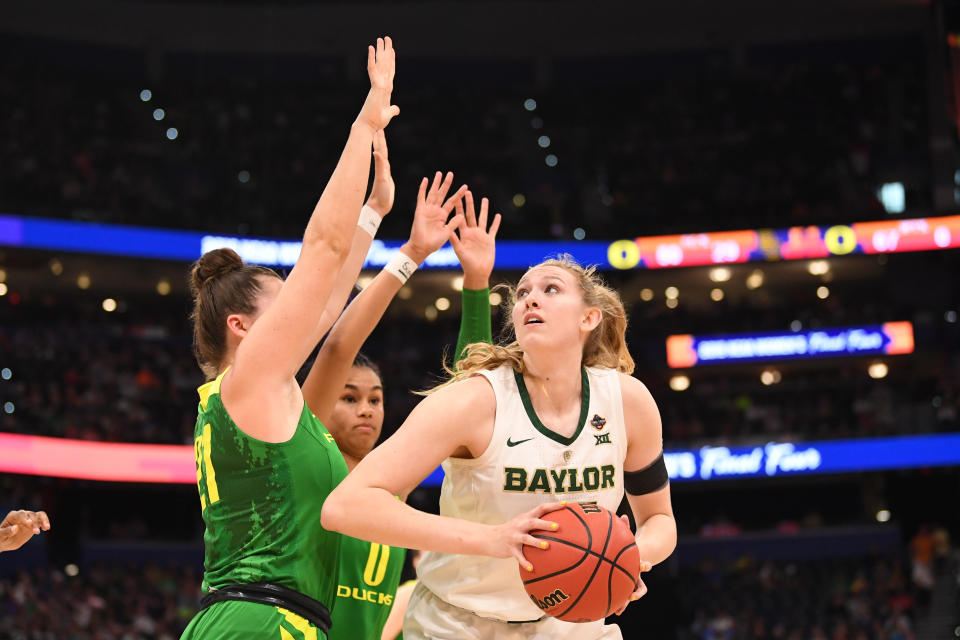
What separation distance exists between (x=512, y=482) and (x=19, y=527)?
1.61 metres

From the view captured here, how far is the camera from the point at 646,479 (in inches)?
140

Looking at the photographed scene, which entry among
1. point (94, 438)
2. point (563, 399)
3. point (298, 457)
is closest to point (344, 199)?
point (298, 457)

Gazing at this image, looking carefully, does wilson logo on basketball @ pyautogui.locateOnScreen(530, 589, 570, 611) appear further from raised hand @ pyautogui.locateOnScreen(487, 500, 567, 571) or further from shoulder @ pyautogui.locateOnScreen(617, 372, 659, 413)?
shoulder @ pyautogui.locateOnScreen(617, 372, 659, 413)

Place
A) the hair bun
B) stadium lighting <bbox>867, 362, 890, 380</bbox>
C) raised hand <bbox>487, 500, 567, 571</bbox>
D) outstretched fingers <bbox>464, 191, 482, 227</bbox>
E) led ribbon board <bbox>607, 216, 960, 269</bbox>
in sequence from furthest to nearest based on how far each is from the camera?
stadium lighting <bbox>867, 362, 890, 380</bbox>, led ribbon board <bbox>607, 216, 960, 269</bbox>, outstretched fingers <bbox>464, 191, 482, 227</bbox>, the hair bun, raised hand <bbox>487, 500, 567, 571</bbox>

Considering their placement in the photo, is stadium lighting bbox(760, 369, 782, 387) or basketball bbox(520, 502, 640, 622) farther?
stadium lighting bbox(760, 369, 782, 387)

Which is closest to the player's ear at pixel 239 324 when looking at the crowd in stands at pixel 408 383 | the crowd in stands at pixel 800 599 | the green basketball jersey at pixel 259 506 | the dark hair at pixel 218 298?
the dark hair at pixel 218 298

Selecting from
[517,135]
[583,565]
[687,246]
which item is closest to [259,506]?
[583,565]

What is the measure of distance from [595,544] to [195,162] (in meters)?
22.7

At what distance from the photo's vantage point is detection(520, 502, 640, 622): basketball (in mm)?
2846

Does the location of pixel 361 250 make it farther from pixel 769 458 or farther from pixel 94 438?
pixel 769 458

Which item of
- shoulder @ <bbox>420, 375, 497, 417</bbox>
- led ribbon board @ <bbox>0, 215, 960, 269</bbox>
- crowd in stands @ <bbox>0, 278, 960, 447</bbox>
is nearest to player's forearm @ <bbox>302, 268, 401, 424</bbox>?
shoulder @ <bbox>420, 375, 497, 417</bbox>

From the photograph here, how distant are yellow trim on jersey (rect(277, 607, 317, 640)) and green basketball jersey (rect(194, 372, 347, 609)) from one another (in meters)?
0.07

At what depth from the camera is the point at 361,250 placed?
3.85 meters

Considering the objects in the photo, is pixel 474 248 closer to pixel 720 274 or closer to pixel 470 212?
pixel 470 212
